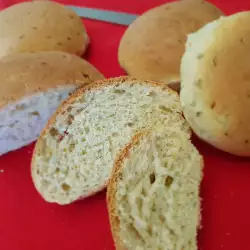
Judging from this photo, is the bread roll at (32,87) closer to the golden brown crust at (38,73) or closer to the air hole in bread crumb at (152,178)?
the golden brown crust at (38,73)

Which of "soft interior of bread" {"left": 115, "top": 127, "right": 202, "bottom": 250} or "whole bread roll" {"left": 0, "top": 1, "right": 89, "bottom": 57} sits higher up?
"whole bread roll" {"left": 0, "top": 1, "right": 89, "bottom": 57}

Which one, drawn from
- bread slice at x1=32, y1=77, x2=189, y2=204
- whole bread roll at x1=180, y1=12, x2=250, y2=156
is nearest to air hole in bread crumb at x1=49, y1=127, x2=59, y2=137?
bread slice at x1=32, y1=77, x2=189, y2=204

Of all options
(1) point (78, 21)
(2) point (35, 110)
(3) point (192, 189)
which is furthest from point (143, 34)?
(3) point (192, 189)

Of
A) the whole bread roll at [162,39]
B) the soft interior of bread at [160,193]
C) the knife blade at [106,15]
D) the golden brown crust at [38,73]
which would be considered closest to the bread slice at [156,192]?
the soft interior of bread at [160,193]

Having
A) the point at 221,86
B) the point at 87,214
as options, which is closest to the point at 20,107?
the point at 87,214

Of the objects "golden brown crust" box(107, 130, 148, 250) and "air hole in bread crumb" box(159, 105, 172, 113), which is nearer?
"golden brown crust" box(107, 130, 148, 250)

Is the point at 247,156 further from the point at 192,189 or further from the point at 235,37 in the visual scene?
the point at 235,37

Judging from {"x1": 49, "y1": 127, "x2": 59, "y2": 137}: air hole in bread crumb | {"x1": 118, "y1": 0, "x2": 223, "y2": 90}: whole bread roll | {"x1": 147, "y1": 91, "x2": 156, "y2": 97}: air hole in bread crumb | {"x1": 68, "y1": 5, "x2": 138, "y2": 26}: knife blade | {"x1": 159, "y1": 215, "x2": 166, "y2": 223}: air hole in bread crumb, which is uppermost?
{"x1": 118, "y1": 0, "x2": 223, "y2": 90}: whole bread roll

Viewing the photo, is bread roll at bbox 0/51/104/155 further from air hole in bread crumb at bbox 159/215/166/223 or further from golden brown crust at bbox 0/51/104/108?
air hole in bread crumb at bbox 159/215/166/223
